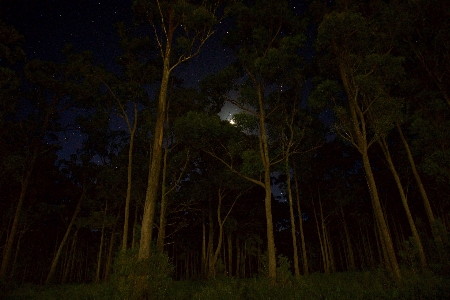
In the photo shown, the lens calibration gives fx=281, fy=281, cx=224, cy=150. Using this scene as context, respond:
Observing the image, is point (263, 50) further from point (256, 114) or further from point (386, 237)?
point (386, 237)

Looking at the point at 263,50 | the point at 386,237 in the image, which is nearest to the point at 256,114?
the point at 263,50

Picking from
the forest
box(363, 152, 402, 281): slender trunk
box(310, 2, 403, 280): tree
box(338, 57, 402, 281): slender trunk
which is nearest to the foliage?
the forest

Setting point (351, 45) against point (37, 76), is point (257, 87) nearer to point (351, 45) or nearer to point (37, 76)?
point (351, 45)

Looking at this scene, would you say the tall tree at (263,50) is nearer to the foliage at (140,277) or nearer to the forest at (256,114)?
the forest at (256,114)

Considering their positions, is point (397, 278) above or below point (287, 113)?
below

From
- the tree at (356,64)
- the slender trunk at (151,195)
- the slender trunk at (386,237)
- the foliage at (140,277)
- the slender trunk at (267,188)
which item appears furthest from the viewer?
the tree at (356,64)

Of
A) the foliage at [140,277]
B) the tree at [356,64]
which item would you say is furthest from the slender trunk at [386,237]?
the foliage at [140,277]

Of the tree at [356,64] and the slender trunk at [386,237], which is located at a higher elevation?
the tree at [356,64]

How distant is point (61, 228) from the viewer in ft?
127

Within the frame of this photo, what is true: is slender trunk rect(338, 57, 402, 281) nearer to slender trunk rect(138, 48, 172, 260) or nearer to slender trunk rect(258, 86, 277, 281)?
slender trunk rect(258, 86, 277, 281)

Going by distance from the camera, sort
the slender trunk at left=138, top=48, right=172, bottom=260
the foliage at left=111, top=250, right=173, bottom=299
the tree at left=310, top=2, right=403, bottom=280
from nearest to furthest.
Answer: the foliage at left=111, top=250, right=173, bottom=299 → the slender trunk at left=138, top=48, right=172, bottom=260 → the tree at left=310, top=2, right=403, bottom=280

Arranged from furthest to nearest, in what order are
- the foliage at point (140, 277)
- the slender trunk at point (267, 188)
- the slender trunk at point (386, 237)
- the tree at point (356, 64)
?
the tree at point (356, 64), the slender trunk at point (267, 188), the slender trunk at point (386, 237), the foliage at point (140, 277)

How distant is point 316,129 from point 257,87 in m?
6.06

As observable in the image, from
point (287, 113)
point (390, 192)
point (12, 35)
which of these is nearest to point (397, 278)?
point (287, 113)
